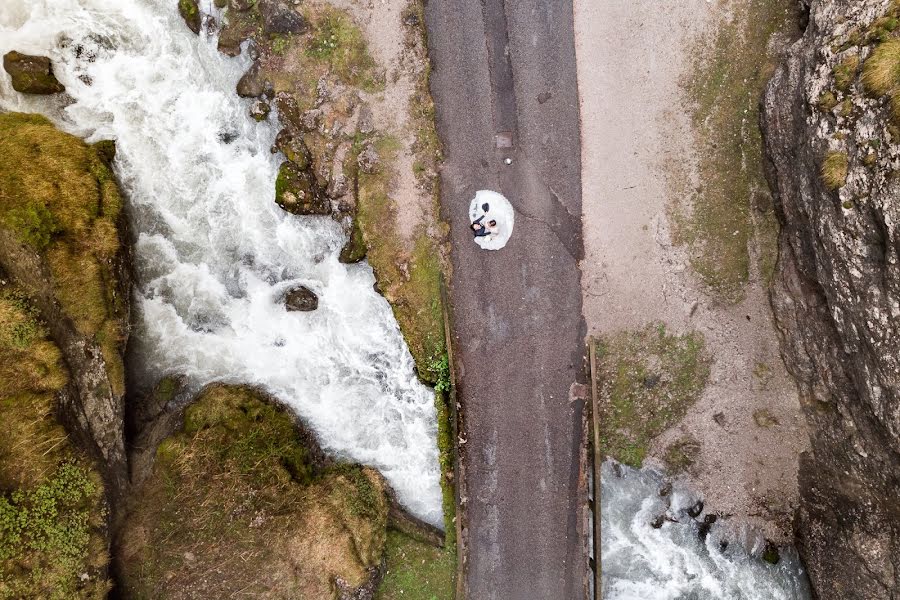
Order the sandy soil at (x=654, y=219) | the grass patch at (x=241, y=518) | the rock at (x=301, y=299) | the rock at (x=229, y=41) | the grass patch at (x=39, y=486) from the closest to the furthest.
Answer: the grass patch at (x=39, y=486)
the grass patch at (x=241, y=518)
the sandy soil at (x=654, y=219)
the rock at (x=229, y=41)
the rock at (x=301, y=299)

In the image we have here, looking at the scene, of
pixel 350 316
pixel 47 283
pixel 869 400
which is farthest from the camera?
→ pixel 350 316

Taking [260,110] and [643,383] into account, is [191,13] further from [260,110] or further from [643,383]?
[643,383]

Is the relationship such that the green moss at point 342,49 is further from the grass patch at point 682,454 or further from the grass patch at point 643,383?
the grass patch at point 682,454

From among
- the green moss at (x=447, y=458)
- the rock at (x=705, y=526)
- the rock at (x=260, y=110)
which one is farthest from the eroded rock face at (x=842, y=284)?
the rock at (x=260, y=110)

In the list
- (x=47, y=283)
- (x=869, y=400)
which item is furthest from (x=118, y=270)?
(x=869, y=400)

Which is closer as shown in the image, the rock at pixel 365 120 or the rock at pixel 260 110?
the rock at pixel 365 120

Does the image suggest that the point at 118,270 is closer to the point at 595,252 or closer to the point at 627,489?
the point at 595,252

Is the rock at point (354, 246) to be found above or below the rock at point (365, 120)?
below

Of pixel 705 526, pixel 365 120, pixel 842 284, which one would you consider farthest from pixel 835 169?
pixel 365 120
